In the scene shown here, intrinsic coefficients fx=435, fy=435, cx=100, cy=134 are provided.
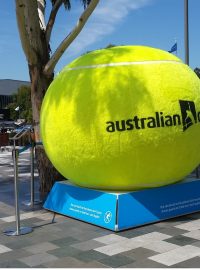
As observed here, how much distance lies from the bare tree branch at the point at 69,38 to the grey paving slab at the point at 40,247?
341 cm

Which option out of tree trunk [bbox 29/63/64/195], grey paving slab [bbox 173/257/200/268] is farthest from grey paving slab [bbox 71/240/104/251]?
tree trunk [bbox 29/63/64/195]

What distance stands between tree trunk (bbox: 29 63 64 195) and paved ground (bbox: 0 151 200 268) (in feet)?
3.36

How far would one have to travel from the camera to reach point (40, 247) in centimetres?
565

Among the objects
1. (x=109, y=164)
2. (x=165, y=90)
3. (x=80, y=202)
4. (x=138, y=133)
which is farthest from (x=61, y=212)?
(x=165, y=90)

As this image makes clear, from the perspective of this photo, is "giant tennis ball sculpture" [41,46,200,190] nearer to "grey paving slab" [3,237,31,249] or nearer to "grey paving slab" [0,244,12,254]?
"grey paving slab" [3,237,31,249]

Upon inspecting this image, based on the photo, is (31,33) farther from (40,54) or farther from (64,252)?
(64,252)

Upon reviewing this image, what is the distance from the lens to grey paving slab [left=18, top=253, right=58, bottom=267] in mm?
5030

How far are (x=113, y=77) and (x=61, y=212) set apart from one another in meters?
2.51

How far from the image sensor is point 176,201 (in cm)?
696

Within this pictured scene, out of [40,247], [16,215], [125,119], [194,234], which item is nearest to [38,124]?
[16,215]

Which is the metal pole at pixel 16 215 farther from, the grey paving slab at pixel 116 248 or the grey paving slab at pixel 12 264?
the grey paving slab at pixel 116 248

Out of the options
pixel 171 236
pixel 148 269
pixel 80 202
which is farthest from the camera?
pixel 80 202

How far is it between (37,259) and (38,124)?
3436 mm

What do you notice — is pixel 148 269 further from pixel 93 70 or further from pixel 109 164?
pixel 93 70
